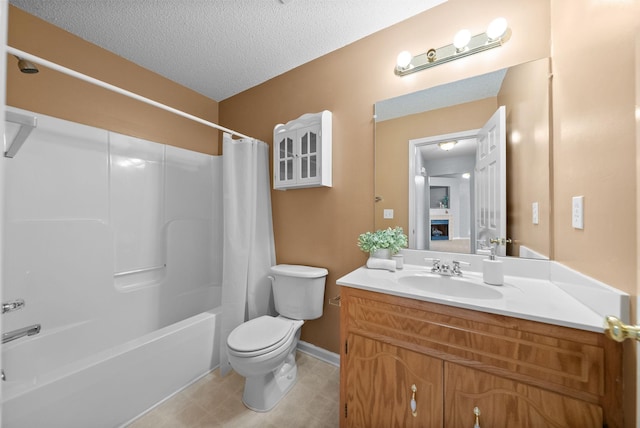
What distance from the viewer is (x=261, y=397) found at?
4.93 feet

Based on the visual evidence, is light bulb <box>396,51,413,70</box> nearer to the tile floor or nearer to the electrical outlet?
the electrical outlet

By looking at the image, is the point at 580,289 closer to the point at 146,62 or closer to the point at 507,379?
the point at 507,379

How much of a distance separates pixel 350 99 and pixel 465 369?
66.8 inches

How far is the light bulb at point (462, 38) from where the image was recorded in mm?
1409

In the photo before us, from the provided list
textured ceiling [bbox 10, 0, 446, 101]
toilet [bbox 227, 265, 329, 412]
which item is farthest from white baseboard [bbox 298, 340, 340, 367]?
textured ceiling [bbox 10, 0, 446, 101]

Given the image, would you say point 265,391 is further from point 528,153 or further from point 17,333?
point 528,153

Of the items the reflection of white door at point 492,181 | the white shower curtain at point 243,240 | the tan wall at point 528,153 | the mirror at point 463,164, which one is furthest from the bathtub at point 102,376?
the tan wall at point 528,153

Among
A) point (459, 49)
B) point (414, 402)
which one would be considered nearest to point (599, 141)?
point (459, 49)

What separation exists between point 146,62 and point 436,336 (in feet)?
8.90

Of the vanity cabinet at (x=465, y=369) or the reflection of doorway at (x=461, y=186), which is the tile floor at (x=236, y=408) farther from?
the reflection of doorway at (x=461, y=186)

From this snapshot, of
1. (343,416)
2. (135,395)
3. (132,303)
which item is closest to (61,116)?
(132,303)

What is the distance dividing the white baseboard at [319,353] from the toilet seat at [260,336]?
0.41m

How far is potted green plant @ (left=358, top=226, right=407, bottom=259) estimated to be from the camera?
5.11 feet

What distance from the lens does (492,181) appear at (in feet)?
4.65
